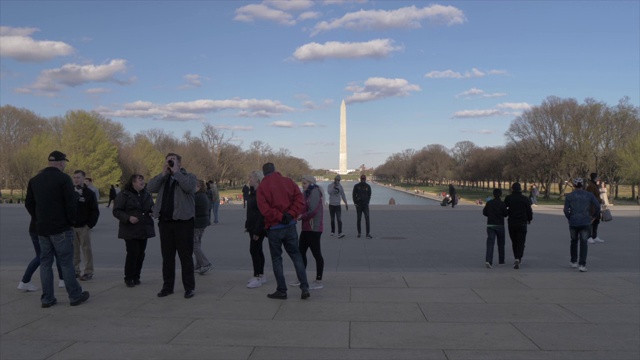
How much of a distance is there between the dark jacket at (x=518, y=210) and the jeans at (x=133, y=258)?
6859 mm

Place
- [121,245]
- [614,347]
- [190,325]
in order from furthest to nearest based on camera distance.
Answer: [121,245] → [190,325] → [614,347]

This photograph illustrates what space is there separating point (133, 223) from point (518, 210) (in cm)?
711

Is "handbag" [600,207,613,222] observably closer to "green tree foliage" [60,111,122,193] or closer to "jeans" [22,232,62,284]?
"jeans" [22,232,62,284]

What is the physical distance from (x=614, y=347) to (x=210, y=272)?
6.35 metres

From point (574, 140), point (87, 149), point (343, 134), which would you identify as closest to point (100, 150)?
point (87, 149)


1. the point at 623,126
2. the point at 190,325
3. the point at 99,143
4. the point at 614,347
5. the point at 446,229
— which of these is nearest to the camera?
the point at 614,347

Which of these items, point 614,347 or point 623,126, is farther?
point 623,126

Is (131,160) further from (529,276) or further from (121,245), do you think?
(529,276)

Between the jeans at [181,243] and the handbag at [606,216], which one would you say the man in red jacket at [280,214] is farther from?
the handbag at [606,216]

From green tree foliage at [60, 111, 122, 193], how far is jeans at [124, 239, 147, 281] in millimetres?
56822

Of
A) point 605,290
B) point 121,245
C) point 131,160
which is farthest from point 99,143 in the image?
point 605,290

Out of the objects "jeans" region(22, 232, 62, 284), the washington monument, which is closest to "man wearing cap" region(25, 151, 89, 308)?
"jeans" region(22, 232, 62, 284)

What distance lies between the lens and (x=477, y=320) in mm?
6074

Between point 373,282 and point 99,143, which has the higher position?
point 99,143
